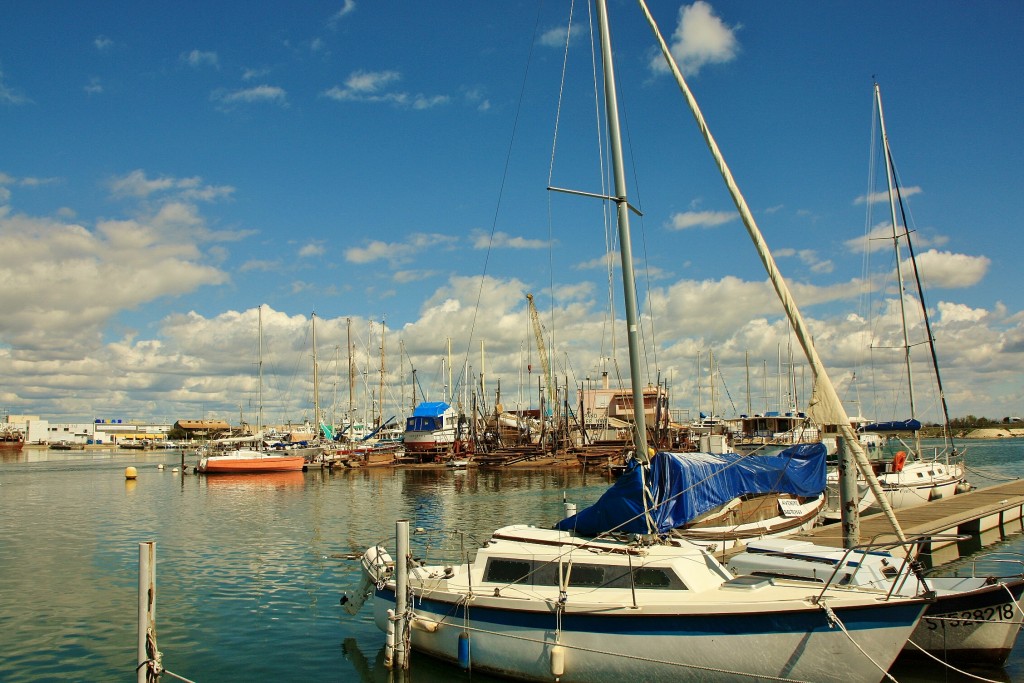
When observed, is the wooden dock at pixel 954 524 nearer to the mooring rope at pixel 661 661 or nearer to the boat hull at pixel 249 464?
the mooring rope at pixel 661 661

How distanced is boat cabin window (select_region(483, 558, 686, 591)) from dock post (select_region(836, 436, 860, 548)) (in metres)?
7.06

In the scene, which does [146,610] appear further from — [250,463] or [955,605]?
[250,463]

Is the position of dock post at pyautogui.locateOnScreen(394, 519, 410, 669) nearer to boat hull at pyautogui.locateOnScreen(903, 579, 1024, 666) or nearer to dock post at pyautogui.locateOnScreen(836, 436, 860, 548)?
boat hull at pyautogui.locateOnScreen(903, 579, 1024, 666)

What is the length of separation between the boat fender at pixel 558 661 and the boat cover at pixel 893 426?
40090 millimetres

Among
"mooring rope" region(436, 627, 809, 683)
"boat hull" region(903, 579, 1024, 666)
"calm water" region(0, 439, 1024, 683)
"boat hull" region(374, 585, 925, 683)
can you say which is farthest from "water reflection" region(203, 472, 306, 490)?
"boat hull" region(903, 579, 1024, 666)

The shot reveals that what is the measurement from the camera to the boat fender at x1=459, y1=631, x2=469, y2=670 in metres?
15.4

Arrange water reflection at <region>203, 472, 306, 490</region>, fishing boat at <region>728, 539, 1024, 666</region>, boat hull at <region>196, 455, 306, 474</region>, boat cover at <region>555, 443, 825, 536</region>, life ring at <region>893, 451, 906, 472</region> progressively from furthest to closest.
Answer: boat hull at <region>196, 455, 306, 474</region> → water reflection at <region>203, 472, 306, 490</region> → life ring at <region>893, 451, 906, 472</region> → boat cover at <region>555, 443, 825, 536</region> → fishing boat at <region>728, 539, 1024, 666</region>

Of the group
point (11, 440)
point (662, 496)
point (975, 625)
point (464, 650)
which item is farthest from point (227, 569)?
point (11, 440)

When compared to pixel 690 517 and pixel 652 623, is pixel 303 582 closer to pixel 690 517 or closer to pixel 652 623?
pixel 690 517

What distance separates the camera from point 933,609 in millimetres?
15328

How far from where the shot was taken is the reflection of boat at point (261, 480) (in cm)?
7006

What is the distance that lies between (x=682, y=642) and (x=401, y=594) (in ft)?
20.6

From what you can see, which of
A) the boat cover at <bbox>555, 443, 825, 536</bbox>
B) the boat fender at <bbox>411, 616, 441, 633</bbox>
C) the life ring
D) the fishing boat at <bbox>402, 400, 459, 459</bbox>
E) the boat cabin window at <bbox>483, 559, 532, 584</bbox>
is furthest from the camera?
the fishing boat at <bbox>402, 400, 459, 459</bbox>

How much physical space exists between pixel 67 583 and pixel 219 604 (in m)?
7.94
